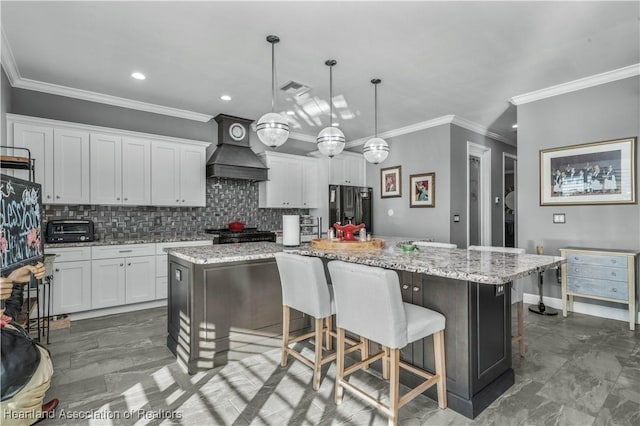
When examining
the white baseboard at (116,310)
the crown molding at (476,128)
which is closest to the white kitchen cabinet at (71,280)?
the white baseboard at (116,310)

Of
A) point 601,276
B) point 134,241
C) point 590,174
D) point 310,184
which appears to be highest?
point 310,184

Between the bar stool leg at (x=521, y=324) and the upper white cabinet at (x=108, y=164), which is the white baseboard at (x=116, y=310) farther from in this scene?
the bar stool leg at (x=521, y=324)

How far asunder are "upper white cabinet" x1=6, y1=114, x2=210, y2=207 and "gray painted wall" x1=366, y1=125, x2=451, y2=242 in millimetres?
3220

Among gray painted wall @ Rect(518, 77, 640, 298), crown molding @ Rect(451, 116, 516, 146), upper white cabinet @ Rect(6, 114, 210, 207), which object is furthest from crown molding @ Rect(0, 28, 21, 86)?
gray painted wall @ Rect(518, 77, 640, 298)

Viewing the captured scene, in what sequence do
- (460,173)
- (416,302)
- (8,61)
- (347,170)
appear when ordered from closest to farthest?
1. (416,302)
2. (8,61)
3. (460,173)
4. (347,170)

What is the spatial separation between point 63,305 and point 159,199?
1.60 metres

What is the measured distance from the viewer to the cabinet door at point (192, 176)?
474cm

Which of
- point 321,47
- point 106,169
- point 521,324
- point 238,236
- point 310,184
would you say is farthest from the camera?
point 310,184

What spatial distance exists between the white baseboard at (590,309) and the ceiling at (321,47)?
2.63 metres

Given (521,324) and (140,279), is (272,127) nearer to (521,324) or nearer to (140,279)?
(521,324)

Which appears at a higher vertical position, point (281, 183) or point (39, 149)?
point (39, 149)

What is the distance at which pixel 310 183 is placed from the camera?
6.12 m

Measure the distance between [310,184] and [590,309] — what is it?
4.32 meters

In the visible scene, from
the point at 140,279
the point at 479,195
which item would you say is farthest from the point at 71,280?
the point at 479,195
